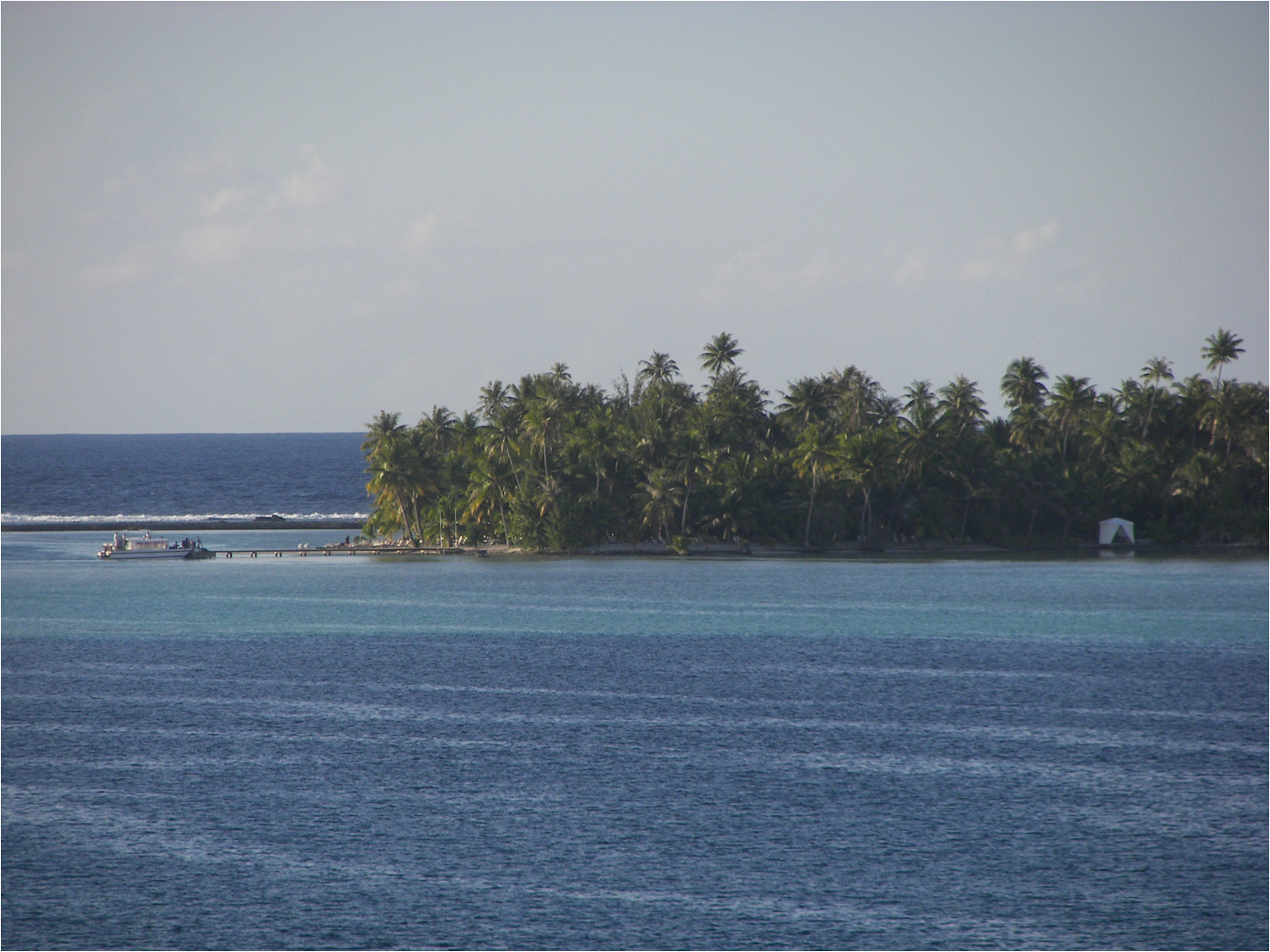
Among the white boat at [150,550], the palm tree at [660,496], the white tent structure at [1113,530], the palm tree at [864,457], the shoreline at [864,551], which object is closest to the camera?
the palm tree at [864,457]

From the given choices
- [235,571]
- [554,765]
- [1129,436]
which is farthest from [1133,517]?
[554,765]

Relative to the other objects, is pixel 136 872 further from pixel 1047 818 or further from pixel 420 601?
pixel 420 601

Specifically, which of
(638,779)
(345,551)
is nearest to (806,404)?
(345,551)

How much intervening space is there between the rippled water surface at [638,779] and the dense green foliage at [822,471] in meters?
37.9

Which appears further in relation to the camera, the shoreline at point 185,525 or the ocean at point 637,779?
the shoreline at point 185,525

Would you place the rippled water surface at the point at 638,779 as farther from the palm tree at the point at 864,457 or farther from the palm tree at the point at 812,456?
the palm tree at the point at 812,456

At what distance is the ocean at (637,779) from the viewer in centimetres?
3725

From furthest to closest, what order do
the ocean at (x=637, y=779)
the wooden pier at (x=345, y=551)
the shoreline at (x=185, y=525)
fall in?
the shoreline at (x=185, y=525)
the wooden pier at (x=345, y=551)
the ocean at (x=637, y=779)

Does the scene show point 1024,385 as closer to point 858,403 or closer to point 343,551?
point 858,403

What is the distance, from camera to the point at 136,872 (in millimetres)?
39750

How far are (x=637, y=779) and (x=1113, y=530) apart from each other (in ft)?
322

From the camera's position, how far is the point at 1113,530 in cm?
13288

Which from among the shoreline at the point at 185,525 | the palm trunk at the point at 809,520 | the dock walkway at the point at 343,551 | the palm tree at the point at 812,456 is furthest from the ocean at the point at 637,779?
the shoreline at the point at 185,525

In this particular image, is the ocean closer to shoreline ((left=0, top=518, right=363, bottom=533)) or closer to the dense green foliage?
the dense green foliage
